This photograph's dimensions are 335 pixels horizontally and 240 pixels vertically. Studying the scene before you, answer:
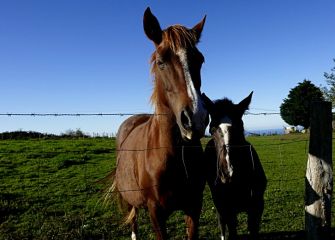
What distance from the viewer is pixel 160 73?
10.2ft

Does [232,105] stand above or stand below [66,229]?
above

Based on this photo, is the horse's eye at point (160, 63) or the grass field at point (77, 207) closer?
the horse's eye at point (160, 63)

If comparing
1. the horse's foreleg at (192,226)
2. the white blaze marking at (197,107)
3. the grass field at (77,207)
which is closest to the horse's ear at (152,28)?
the white blaze marking at (197,107)

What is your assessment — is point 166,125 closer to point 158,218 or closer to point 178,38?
point 178,38

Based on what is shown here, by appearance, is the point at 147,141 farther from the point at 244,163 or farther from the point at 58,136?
the point at 58,136

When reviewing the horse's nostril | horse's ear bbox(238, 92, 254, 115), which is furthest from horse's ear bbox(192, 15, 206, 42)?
horse's ear bbox(238, 92, 254, 115)

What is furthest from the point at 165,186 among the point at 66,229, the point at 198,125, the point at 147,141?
the point at 66,229

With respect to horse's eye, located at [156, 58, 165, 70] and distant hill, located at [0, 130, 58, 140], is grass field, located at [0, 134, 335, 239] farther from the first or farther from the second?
distant hill, located at [0, 130, 58, 140]

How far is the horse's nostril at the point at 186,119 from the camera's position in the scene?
2.63 metres

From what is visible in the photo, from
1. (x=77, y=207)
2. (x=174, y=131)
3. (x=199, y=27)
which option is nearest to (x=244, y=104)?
(x=199, y=27)

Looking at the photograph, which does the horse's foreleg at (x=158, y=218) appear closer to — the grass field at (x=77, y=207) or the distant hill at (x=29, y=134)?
the grass field at (x=77, y=207)

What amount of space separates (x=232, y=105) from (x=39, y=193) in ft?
20.7

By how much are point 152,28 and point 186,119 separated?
3.03 ft

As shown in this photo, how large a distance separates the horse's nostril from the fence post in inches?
48.2
